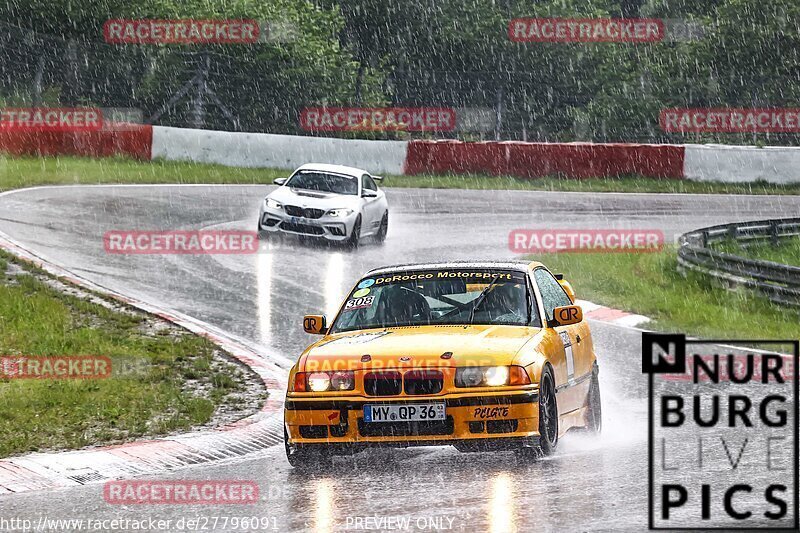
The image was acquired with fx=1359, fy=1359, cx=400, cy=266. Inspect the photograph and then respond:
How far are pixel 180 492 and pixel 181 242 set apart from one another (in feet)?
43.1

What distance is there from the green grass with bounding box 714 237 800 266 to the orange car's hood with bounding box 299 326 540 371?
603 inches

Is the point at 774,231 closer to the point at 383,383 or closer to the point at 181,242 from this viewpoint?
the point at 181,242

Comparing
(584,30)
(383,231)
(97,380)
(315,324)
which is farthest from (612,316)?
(584,30)

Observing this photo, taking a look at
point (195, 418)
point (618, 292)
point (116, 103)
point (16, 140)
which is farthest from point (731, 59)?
point (195, 418)

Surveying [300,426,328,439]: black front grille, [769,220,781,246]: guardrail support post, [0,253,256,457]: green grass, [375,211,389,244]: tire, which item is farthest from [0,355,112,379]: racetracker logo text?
[769,220,781,246]: guardrail support post

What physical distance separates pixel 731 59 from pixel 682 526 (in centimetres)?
Result: 4033

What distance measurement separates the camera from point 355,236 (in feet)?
68.0

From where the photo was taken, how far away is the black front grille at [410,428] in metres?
8.04

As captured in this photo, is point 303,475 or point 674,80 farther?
point 674,80

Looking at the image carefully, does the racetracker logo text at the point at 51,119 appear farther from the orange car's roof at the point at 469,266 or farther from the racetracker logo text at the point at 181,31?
the orange car's roof at the point at 469,266

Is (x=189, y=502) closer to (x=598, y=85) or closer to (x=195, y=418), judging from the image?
(x=195, y=418)

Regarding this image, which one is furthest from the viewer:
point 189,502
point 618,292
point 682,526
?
point 618,292

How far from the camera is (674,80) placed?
45.5 m

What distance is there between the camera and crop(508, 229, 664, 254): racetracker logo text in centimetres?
2270
